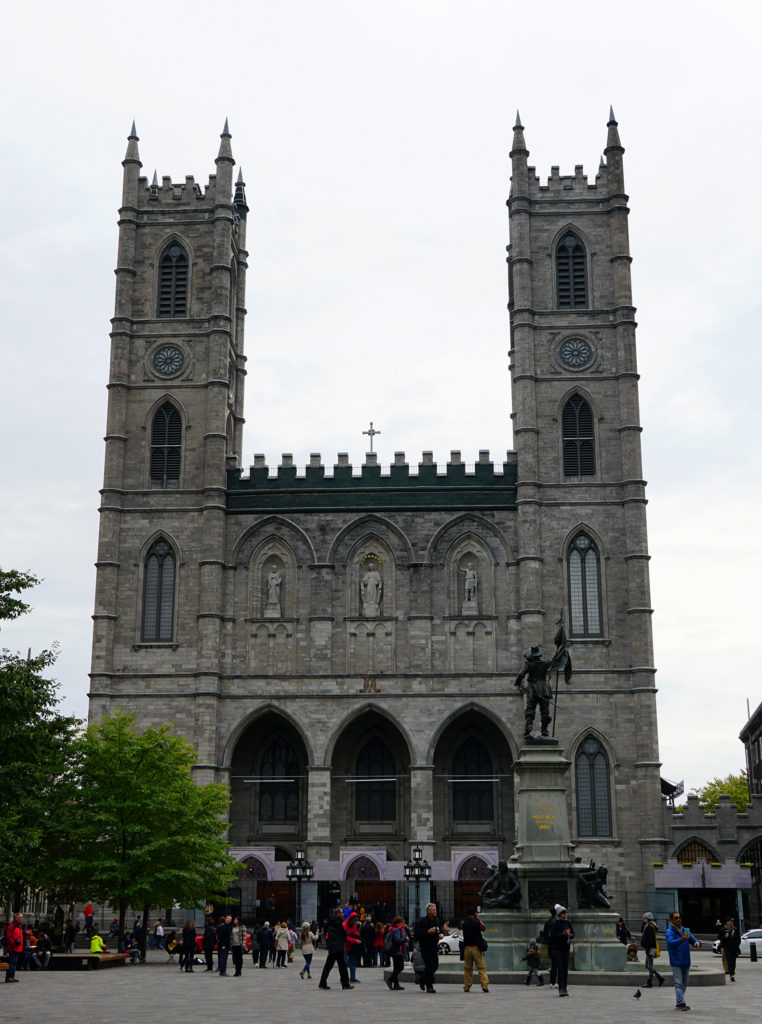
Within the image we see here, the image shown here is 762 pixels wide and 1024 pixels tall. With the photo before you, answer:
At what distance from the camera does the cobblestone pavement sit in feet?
55.1

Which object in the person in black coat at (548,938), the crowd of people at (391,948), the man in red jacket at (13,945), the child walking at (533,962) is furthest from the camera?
the man in red jacket at (13,945)

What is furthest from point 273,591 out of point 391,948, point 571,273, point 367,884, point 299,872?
point 391,948

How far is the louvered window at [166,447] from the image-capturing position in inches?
2060

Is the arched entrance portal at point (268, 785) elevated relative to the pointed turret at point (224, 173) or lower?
lower

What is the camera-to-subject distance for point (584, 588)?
163ft

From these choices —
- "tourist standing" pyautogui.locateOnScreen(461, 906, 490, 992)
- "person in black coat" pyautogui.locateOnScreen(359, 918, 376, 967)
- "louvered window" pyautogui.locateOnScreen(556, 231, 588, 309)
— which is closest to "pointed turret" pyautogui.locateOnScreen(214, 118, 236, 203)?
"louvered window" pyautogui.locateOnScreen(556, 231, 588, 309)

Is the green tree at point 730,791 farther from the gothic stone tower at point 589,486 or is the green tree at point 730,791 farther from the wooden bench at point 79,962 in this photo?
the wooden bench at point 79,962

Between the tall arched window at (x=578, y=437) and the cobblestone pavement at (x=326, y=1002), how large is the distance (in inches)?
1076

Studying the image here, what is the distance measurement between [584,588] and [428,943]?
2889 cm

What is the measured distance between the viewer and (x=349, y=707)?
48.7 m

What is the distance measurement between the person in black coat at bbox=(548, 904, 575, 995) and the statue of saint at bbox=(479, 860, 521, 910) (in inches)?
123

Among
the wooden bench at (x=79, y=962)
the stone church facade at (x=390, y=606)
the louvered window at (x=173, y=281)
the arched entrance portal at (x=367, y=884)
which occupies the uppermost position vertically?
the louvered window at (x=173, y=281)

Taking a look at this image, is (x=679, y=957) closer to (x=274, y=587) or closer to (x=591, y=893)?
→ (x=591, y=893)

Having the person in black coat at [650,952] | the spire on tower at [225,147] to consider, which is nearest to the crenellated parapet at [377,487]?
the spire on tower at [225,147]
